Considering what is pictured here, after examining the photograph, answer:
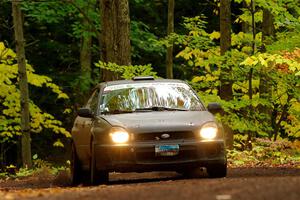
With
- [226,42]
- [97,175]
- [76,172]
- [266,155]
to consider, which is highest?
[226,42]

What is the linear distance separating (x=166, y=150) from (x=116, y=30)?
7020 millimetres

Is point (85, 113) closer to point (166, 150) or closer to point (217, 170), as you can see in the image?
point (166, 150)

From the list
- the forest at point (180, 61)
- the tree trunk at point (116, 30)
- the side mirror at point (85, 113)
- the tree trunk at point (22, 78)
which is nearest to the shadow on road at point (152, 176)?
the side mirror at point (85, 113)

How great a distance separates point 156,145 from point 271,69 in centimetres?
753

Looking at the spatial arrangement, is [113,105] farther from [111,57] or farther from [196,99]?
[111,57]

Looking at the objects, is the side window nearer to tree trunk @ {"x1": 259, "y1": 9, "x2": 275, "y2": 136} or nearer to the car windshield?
the car windshield

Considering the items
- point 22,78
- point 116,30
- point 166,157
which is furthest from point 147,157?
point 22,78

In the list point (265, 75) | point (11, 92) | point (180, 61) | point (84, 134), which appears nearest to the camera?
point (84, 134)

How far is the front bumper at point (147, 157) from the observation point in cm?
983

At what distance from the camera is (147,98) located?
11102 millimetres

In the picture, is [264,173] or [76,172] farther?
[76,172]

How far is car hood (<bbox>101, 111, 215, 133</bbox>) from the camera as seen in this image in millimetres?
9914

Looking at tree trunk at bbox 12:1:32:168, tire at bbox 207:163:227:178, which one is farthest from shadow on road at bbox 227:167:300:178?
tree trunk at bbox 12:1:32:168

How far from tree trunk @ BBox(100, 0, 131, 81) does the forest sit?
2 cm
